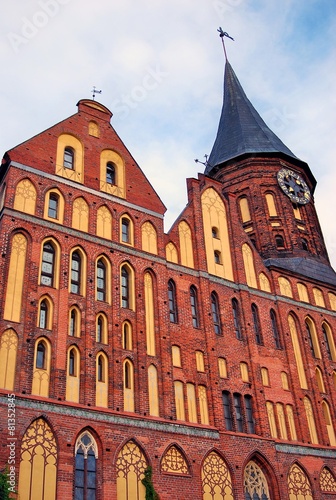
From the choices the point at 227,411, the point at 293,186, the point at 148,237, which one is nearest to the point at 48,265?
the point at 148,237

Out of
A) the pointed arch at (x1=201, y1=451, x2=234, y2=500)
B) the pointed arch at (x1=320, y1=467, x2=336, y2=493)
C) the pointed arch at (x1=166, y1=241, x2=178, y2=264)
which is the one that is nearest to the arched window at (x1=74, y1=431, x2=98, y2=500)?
the pointed arch at (x1=201, y1=451, x2=234, y2=500)

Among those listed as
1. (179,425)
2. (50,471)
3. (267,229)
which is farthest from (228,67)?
(50,471)

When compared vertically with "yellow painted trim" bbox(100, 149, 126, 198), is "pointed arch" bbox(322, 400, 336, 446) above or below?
below

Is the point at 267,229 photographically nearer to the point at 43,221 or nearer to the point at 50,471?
the point at 43,221

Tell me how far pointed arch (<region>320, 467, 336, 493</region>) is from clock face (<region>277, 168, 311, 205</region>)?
1652 cm

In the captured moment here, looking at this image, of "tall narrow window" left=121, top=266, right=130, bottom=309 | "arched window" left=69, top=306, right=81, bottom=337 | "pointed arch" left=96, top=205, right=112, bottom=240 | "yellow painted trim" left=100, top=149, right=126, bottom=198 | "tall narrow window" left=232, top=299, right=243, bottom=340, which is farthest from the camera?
"tall narrow window" left=232, top=299, right=243, bottom=340

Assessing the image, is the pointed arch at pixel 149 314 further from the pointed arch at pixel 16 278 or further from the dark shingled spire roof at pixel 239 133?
the dark shingled spire roof at pixel 239 133

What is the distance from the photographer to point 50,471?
17.5 metres

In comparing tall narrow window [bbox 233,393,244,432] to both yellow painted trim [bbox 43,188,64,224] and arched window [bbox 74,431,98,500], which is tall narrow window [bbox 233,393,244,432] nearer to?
arched window [bbox 74,431,98,500]

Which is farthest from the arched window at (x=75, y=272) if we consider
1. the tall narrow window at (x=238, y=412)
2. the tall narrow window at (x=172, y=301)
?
the tall narrow window at (x=238, y=412)

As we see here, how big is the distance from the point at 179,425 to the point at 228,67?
110 feet

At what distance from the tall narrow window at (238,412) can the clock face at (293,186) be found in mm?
15616

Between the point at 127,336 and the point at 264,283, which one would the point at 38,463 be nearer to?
the point at 127,336

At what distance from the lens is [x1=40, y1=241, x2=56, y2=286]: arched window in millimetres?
20922
